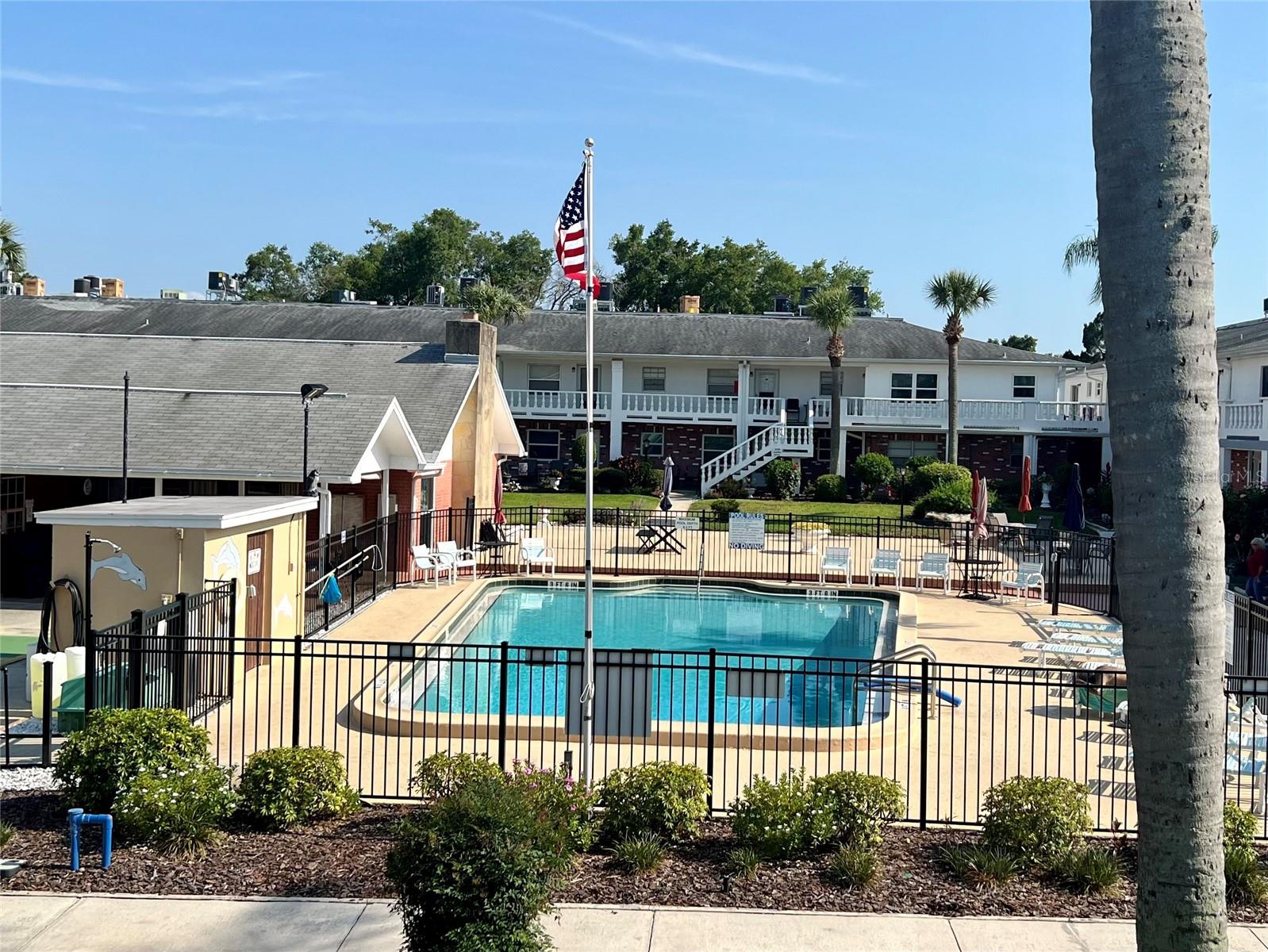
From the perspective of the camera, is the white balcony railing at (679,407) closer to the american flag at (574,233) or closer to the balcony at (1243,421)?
the balcony at (1243,421)

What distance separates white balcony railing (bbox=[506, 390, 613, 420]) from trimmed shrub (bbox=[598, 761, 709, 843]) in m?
40.3

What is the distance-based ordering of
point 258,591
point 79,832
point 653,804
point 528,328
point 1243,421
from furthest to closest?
1. point 528,328
2. point 1243,421
3. point 258,591
4. point 653,804
5. point 79,832

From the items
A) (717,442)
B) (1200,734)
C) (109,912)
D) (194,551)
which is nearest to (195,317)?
(717,442)

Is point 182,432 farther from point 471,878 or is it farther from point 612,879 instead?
point 471,878

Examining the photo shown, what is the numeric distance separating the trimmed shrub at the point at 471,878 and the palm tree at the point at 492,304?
40939mm

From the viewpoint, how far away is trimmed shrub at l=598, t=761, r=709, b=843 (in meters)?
9.31

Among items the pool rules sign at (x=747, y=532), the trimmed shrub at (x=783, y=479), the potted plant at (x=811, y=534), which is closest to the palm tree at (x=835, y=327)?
the trimmed shrub at (x=783, y=479)

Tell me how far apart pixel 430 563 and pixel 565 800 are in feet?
53.8

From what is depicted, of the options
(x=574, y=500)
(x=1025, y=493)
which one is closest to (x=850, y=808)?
(x=1025, y=493)

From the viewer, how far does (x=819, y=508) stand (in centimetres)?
4238

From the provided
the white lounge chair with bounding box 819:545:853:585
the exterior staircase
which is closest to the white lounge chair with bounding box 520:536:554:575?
the white lounge chair with bounding box 819:545:853:585

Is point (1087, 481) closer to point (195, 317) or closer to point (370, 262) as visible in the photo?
point (195, 317)

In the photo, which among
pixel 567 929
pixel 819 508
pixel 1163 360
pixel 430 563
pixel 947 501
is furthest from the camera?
pixel 819 508

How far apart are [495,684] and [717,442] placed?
33.5 metres
